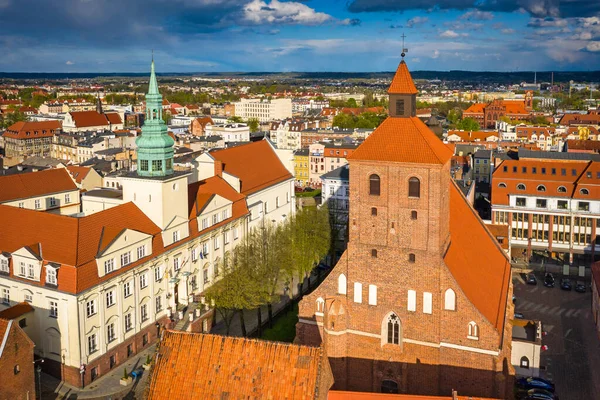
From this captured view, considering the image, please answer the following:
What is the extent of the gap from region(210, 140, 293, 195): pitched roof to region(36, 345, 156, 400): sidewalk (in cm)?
2832

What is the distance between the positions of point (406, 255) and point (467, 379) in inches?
298

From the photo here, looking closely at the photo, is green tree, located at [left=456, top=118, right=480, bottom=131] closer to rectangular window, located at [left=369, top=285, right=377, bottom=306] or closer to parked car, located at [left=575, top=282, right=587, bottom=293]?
parked car, located at [left=575, top=282, right=587, bottom=293]

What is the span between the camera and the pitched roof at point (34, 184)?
6712 cm

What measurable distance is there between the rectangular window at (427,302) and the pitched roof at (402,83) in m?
11.6

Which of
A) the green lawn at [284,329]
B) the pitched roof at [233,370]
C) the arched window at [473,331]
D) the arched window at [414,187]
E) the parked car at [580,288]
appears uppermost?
the arched window at [414,187]

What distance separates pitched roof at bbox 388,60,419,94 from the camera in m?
36.6

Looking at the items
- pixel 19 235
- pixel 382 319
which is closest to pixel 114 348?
pixel 19 235

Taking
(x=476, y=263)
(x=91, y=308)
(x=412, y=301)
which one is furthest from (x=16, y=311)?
(x=476, y=263)

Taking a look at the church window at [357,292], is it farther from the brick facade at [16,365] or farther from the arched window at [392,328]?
the brick facade at [16,365]

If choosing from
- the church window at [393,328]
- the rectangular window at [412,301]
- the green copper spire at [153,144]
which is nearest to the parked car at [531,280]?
the church window at [393,328]

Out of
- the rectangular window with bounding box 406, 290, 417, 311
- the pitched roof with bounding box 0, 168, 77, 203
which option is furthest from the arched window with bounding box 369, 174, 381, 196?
the pitched roof with bounding box 0, 168, 77, 203

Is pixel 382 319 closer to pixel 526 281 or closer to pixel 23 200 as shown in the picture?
pixel 526 281

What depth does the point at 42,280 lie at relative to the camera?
4353 cm

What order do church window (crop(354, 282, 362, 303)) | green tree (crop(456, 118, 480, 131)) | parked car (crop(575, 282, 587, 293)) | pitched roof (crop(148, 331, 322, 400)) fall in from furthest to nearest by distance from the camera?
green tree (crop(456, 118, 480, 131))
parked car (crop(575, 282, 587, 293))
church window (crop(354, 282, 362, 303))
pitched roof (crop(148, 331, 322, 400))
